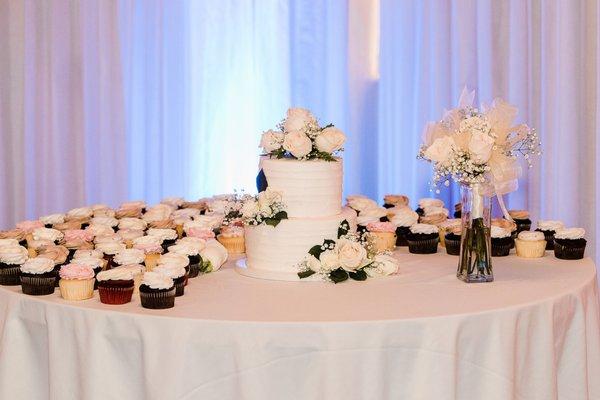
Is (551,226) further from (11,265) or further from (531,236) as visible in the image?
(11,265)

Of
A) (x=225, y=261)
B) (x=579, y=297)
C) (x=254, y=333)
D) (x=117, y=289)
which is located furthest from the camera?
(x=225, y=261)

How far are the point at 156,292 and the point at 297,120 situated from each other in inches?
32.7

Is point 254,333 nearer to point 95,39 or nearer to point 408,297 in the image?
point 408,297

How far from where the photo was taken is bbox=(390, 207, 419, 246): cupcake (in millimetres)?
3805

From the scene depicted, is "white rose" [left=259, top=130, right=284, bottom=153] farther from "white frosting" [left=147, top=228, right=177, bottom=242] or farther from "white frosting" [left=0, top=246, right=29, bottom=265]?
"white frosting" [left=0, top=246, right=29, bottom=265]

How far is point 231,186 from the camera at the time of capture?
21.5 feet

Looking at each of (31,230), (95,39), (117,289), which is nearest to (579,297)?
(117,289)

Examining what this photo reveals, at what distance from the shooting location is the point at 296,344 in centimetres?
263

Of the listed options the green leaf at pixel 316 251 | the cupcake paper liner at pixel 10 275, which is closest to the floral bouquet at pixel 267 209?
the green leaf at pixel 316 251

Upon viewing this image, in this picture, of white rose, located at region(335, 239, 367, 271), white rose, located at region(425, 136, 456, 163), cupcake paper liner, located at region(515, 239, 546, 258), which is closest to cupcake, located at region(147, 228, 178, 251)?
white rose, located at region(335, 239, 367, 271)

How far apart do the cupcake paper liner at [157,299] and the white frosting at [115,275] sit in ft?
0.30

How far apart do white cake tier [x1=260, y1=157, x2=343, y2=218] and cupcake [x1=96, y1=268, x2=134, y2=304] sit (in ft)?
2.10

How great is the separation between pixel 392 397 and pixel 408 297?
14.2 inches

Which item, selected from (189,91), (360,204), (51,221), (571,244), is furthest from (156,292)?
(189,91)
